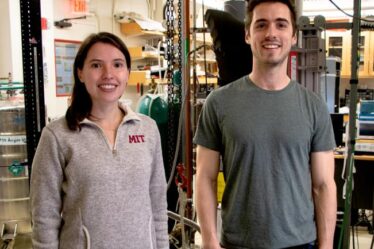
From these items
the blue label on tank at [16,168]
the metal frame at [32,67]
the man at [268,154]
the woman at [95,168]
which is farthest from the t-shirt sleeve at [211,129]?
the blue label on tank at [16,168]

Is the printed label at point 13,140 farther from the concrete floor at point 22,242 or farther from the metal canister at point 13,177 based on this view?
the concrete floor at point 22,242

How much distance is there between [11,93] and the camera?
3.24 meters

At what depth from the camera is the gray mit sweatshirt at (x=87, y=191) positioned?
50.3 inches

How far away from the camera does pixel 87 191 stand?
1283mm

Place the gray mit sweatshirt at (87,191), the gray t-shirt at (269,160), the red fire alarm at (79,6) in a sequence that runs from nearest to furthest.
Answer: the gray mit sweatshirt at (87,191) → the gray t-shirt at (269,160) → the red fire alarm at (79,6)

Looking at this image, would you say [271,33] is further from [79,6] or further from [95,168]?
[79,6]

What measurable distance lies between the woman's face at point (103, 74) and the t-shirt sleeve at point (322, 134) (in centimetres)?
70

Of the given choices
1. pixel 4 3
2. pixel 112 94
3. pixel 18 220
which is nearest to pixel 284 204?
pixel 112 94

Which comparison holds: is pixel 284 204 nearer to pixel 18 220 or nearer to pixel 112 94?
pixel 112 94

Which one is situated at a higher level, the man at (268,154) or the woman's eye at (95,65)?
the woman's eye at (95,65)

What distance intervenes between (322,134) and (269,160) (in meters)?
0.22

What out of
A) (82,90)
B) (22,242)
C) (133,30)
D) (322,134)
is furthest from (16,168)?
(133,30)

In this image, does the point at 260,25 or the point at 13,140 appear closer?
the point at 260,25

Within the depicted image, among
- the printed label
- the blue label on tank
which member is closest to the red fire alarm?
the printed label
